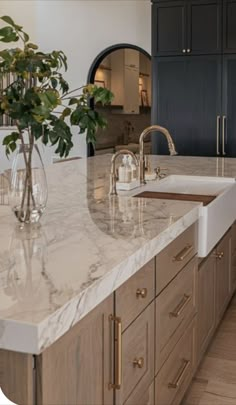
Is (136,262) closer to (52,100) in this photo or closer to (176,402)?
(52,100)

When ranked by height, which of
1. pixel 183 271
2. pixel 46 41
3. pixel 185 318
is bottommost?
pixel 185 318

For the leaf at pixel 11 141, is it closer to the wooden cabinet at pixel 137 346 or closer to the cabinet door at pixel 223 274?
the wooden cabinet at pixel 137 346

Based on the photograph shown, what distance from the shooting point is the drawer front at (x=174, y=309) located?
6.64 ft

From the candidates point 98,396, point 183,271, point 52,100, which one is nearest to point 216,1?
point 183,271

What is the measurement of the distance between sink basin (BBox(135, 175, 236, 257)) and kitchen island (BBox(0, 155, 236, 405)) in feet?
0.34

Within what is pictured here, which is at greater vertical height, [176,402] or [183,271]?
[183,271]

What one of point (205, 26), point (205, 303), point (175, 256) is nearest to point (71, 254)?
point (175, 256)

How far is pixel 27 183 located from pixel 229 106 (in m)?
4.31

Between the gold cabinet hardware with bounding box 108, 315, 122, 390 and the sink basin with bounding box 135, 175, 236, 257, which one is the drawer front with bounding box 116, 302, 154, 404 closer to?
the gold cabinet hardware with bounding box 108, 315, 122, 390

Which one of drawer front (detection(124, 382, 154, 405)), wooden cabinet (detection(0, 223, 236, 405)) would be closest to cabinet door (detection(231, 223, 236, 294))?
wooden cabinet (detection(0, 223, 236, 405))

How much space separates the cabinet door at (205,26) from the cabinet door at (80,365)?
187 inches

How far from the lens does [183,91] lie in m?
6.05

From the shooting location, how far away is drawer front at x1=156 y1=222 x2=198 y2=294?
198 centimetres

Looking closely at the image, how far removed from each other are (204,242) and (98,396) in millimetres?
1162
